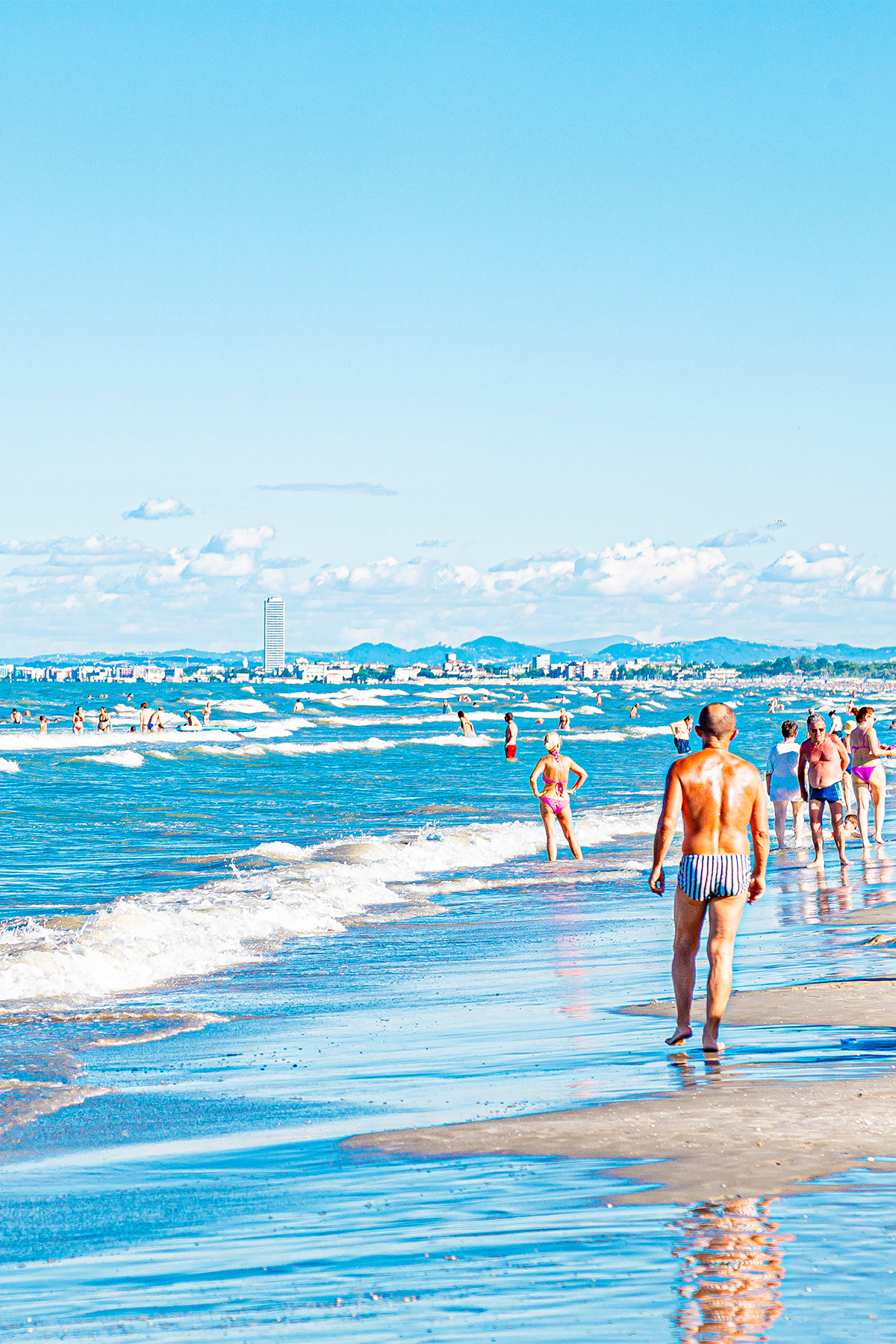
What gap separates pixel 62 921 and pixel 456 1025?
6892 mm

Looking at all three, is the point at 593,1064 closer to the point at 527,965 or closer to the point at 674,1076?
the point at 674,1076

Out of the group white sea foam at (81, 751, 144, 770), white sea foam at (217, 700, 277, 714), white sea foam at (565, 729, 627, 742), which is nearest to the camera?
white sea foam at (81, 751, 144, 770)

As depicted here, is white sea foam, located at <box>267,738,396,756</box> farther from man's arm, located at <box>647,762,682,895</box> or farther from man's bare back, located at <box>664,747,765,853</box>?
man's bare back, located at <box>664,747,765,853</box>

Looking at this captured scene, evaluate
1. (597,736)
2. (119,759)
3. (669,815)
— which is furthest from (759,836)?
(597,736)

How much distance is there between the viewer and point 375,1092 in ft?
22.8

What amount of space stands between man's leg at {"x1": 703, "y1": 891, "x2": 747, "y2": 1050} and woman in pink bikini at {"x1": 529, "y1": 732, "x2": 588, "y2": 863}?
11.7 meters

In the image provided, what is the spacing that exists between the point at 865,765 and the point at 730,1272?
52.7 feet

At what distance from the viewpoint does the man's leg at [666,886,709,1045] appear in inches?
287

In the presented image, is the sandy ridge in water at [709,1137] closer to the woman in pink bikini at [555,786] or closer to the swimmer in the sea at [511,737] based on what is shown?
the woman in pink bikini at [555,786]

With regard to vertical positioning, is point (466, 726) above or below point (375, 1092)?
below

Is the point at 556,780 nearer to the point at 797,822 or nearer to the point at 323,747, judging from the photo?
the point at 797,822

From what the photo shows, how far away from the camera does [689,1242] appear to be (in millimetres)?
A: 4223

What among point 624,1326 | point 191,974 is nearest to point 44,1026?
point 191,974

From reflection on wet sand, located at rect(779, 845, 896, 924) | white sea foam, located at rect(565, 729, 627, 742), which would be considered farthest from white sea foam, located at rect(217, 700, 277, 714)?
reflection on wet sand, located at rect(779, 845, 896, 924)
